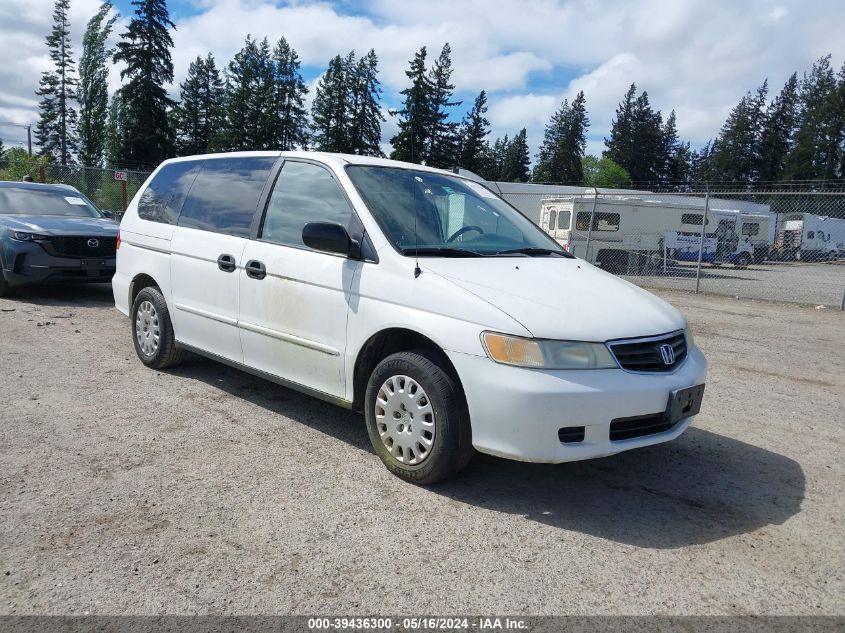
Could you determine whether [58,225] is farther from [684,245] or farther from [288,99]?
[288,99]

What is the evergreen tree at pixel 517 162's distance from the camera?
9988 centimetres

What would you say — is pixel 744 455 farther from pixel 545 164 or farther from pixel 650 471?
pixel 545 164

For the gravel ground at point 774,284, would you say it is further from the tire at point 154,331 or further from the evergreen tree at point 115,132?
the evergreen tree at point 115,132

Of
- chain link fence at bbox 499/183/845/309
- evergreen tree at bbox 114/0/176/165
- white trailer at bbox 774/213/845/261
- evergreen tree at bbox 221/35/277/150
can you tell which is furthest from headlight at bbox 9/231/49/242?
evergreen tree at bbox 221/35/277/150

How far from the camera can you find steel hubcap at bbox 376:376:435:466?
11.5 ft

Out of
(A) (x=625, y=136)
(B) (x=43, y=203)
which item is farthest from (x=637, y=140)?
(B) (x=43, y=203)

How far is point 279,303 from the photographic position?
4.31 m

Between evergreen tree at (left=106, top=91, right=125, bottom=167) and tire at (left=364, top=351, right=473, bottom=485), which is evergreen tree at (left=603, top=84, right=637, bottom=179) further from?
tire at (left=364, top=351, right=473, bottom=485)

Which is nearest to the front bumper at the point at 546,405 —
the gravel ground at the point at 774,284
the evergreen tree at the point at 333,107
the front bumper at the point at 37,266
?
the front bumper at the point at 37,266

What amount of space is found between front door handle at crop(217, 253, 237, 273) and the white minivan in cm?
1

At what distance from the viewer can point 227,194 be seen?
16.3 ft

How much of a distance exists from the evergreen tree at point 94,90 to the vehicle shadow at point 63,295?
53.4 meters

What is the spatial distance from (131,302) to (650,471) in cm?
457

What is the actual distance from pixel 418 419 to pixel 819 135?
86.1 m
